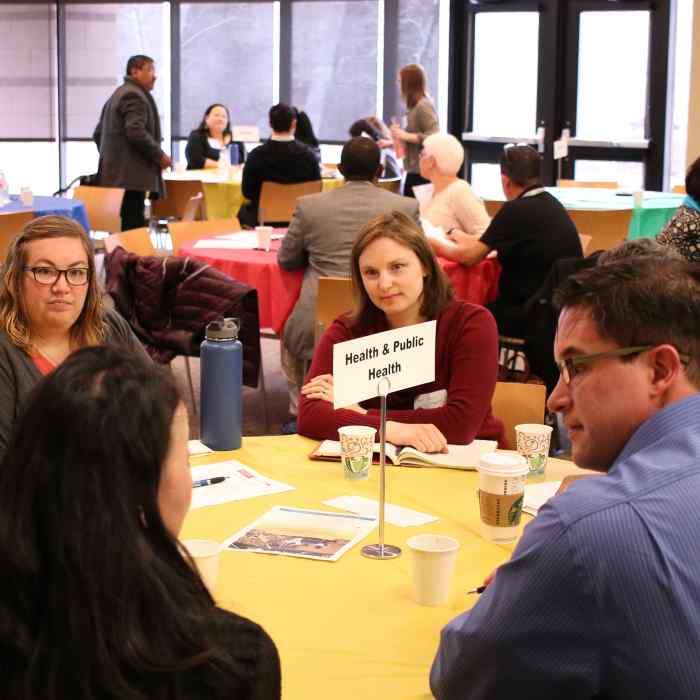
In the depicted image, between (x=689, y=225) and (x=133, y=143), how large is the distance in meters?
5.58

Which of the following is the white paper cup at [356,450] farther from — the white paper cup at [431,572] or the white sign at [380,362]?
the white paper cup at [431,572]

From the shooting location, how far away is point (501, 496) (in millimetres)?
2211

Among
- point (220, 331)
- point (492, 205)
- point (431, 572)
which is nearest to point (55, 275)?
point (220, 331)

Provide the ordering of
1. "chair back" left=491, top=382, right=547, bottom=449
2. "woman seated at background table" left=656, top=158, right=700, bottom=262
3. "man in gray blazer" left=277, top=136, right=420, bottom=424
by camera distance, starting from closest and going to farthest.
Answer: "chair back" left=491, top=382, right=547, bottom=449 → "woman seated at background table" left=656, top=158, right=700, bottom=262 → "man in gray blazer" left=277, top=136, right=420, bottom=424

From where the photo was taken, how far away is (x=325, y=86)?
504 inches

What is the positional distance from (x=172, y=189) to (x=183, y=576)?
8.77m

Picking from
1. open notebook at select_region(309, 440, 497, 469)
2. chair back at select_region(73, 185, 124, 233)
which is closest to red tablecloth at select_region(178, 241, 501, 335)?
chair back at select_region(73, 185, 124, 233)

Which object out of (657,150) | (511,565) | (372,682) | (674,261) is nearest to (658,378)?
(674,261)

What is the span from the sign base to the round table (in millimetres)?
4825

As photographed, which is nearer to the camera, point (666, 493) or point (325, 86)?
point (666, 493)

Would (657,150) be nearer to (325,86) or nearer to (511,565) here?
(325,86)

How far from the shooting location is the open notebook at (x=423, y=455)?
8.82ft

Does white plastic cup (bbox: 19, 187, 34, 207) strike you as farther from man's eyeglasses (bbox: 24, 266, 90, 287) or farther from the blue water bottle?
the blue water bottle

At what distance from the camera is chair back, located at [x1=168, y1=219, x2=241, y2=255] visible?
621cm
